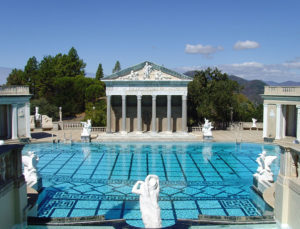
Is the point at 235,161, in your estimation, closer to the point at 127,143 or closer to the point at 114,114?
the point at 127,143

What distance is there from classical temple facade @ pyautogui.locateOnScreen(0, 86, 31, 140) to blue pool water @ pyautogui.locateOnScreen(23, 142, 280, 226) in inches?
97.8

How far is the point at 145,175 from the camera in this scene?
17.6 meters

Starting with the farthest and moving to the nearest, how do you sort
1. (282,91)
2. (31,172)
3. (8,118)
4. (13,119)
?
(282,91), (8,118), (13,119), (31,172)

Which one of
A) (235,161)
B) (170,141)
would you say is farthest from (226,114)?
(235,161)

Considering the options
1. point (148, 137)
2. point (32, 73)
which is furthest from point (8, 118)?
point (32, 73)

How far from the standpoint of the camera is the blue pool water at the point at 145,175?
12.3 meters

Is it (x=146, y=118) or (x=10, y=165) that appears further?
(x=146, y=118)

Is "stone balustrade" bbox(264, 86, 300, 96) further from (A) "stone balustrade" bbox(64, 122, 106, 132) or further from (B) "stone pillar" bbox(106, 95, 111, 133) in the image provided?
(A) "stone balustrade" bbox(64, 122, 106, 132)

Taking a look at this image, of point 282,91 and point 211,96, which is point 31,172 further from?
point 211,96

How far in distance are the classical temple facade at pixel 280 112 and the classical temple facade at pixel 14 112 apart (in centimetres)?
2193

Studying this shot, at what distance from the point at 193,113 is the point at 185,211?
2755 centimetres

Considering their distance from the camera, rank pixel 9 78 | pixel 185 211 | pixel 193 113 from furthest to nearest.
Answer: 1. pixel 9 78
2. pixel 193 113
3. pixel 185 211

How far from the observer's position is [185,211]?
1208 cm

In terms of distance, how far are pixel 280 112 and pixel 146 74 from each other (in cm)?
1307
